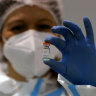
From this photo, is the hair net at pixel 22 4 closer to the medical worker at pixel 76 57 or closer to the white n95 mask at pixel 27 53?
the white n95 mask at pixel 27 53

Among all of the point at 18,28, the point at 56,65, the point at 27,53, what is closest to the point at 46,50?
the point at 56,65

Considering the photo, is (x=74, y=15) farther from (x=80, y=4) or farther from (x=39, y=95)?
(x=39, y=95)

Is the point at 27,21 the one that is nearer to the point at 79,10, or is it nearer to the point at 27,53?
the point at 27,53

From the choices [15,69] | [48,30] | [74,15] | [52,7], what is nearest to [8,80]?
[15,69]

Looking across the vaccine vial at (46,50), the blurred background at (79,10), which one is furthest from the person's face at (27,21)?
the vaccine vial at (46,50)

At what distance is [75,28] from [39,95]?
503mm

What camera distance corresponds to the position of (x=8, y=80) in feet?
3.69

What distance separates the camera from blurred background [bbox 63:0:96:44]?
1338mm

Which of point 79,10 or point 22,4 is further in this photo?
point 79,10

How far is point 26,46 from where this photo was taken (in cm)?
106

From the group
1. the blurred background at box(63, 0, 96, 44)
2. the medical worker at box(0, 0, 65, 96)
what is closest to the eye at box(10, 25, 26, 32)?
the medical worker at box(0, 0, 65, 96)

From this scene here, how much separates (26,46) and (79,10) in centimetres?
52

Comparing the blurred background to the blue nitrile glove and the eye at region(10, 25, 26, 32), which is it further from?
the blue nitrile glove

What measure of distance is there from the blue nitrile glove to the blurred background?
1.97ft
